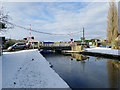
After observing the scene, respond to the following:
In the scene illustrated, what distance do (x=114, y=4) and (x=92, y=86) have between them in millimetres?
26379

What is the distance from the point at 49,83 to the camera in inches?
148

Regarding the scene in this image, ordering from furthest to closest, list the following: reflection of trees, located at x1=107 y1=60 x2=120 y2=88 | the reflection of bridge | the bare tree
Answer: the bare tree → the reflection of bridge → reflection of trees, located at x1=107 y1=60 x2=120 y2=88

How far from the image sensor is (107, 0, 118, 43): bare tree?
71.2 ft

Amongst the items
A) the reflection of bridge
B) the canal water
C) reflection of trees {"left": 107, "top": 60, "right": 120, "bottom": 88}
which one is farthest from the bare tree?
reflection of trees {"left": 107, "top": 60, "right": 120, "bottom": 88}

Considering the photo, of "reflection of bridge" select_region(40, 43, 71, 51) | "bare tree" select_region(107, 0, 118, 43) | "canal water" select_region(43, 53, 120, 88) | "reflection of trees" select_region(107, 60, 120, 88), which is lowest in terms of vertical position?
"canal water" select_region(43, 53, 120, 88)

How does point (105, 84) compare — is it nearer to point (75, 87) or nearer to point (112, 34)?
point (75, 87)

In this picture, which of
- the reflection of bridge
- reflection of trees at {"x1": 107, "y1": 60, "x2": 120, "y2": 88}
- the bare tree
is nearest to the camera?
reflection of trees at {"x1": 107, "y1": 60, "x2": 120, "y2": 88}

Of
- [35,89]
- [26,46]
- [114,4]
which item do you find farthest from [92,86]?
[114,4]

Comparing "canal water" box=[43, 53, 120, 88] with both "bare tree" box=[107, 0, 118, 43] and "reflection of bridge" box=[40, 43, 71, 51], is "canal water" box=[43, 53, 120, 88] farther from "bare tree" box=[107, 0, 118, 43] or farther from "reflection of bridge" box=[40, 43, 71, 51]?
"bare tree" box=[107, 0, 118, 43]

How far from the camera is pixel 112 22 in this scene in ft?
73.7

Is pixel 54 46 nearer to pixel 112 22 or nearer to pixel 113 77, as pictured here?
pixel 113 77

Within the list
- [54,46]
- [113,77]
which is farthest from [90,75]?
[54,46]

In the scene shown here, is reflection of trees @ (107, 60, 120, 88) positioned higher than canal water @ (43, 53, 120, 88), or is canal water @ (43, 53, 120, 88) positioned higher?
reflection of trees @ (107, 60, 120, 88)

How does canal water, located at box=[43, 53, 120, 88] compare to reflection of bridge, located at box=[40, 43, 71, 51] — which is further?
reflection of bridge, located at box=[40, 43, 71, 51]
